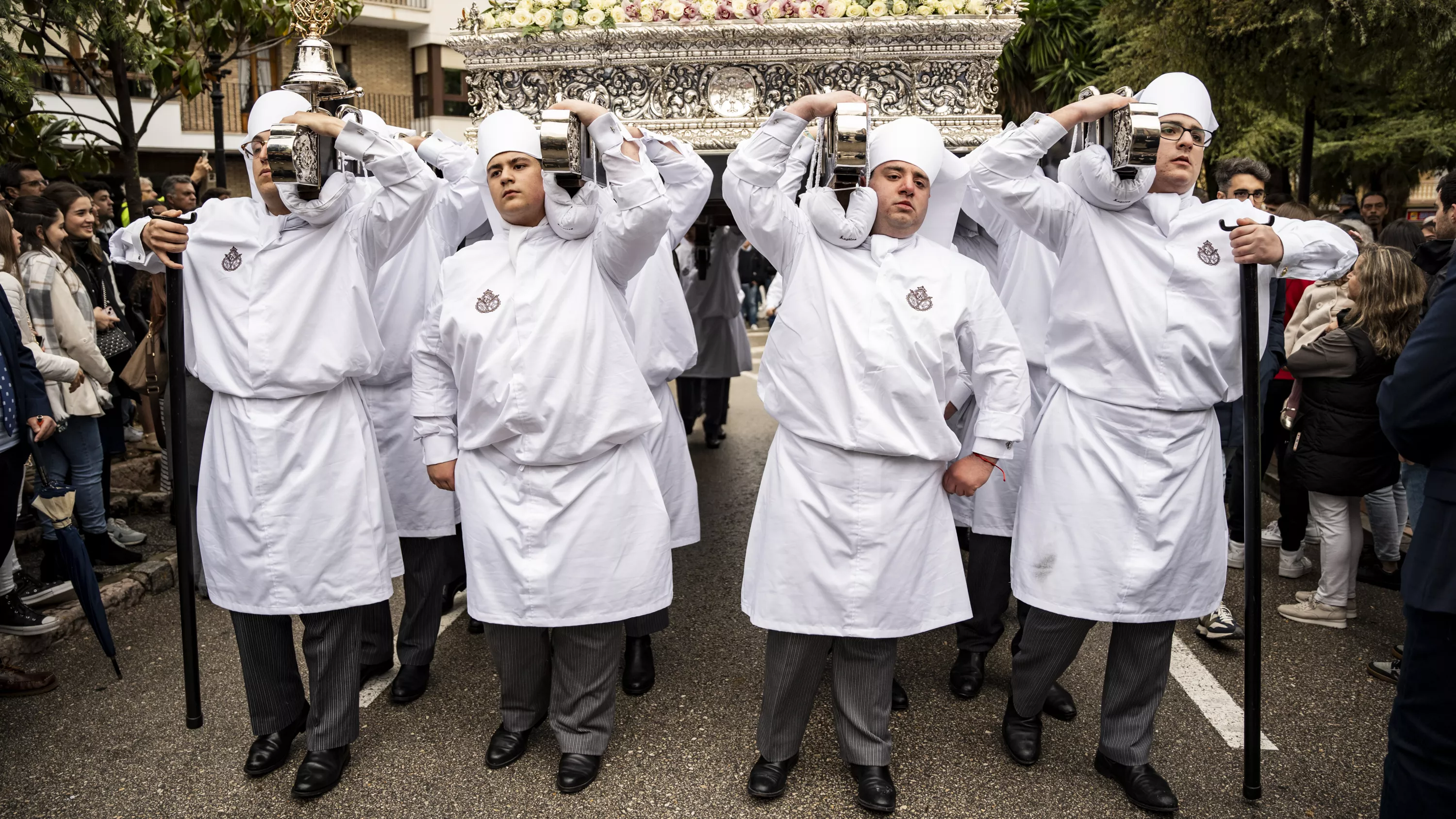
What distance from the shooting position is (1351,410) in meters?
4.68

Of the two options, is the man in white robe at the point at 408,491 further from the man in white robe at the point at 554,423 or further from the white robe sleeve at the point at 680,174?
the white robe sleeve at the point at 680,174

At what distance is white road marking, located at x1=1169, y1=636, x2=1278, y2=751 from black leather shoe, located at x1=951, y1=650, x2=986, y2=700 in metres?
0.75

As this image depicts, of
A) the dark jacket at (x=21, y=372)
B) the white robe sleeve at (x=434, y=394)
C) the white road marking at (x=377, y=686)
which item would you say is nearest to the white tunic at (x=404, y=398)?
the white road marking at (x=377, y=686)

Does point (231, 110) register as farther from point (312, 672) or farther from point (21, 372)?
point (312, 672)

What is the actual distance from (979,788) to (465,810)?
1.54 m

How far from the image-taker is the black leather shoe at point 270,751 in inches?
135

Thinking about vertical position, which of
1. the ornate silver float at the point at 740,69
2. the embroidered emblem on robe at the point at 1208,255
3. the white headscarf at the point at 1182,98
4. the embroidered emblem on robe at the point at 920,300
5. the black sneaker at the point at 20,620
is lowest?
the black sneaker at the point at 20,620

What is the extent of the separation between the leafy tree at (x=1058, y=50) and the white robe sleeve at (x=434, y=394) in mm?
16130

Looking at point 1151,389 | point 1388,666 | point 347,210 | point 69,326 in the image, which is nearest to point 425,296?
point 347,210

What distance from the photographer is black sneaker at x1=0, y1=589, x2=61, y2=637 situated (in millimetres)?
4355

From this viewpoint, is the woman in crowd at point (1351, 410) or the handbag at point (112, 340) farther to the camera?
the handbag at point (112, 340)

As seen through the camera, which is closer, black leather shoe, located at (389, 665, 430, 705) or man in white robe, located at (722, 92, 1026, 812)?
man in white robe, located at (722, 92, 1026, 812)

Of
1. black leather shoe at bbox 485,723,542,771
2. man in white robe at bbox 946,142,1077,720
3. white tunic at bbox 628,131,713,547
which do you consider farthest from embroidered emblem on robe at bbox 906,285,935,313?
black leather shoe at bbox 485,723,542,771

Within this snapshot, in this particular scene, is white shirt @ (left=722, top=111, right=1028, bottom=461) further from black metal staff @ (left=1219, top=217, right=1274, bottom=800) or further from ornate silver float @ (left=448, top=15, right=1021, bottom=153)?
ornate silver float @ (left=448, top=15, right=1021, bottom=153)
